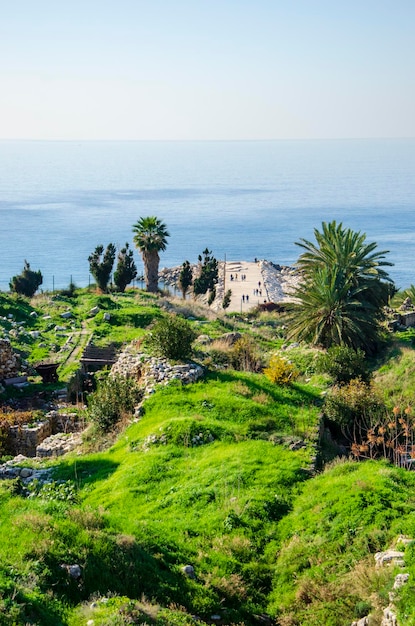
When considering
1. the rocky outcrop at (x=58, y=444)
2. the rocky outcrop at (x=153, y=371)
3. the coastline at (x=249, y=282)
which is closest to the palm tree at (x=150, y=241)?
the rocky outcrop at (x=153, y=371)

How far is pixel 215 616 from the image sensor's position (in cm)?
1046

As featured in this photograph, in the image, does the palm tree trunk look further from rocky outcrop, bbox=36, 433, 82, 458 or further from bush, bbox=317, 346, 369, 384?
rocky outcrop, bbox=36, 433, 82, 458

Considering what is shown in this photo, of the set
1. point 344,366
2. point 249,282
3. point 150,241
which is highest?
point 150,241

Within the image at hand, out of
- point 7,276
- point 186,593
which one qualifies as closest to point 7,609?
point 186,593

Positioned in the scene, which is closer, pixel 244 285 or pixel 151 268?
pixel 151 268

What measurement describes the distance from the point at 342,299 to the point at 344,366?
6.85m

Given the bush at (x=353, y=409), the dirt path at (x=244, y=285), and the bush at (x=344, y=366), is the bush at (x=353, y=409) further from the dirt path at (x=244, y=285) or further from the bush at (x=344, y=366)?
the dirt path at (x=244, y=285)

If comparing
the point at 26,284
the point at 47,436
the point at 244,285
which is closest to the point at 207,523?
the point at 47,436

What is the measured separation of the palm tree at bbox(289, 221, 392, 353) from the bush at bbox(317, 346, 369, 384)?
3.51m

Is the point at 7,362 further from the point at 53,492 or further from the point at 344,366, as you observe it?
the point at 53,492

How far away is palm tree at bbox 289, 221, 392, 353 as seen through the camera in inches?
1131

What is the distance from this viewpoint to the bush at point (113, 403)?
64.5 feet

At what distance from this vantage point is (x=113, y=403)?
19.9 meters

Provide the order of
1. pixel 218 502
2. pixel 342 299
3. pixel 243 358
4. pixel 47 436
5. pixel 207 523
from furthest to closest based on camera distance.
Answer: pixel 342 299 → pixel 243 358 → pixel 47 436 → pixel 218 502 → pixel 207 523
